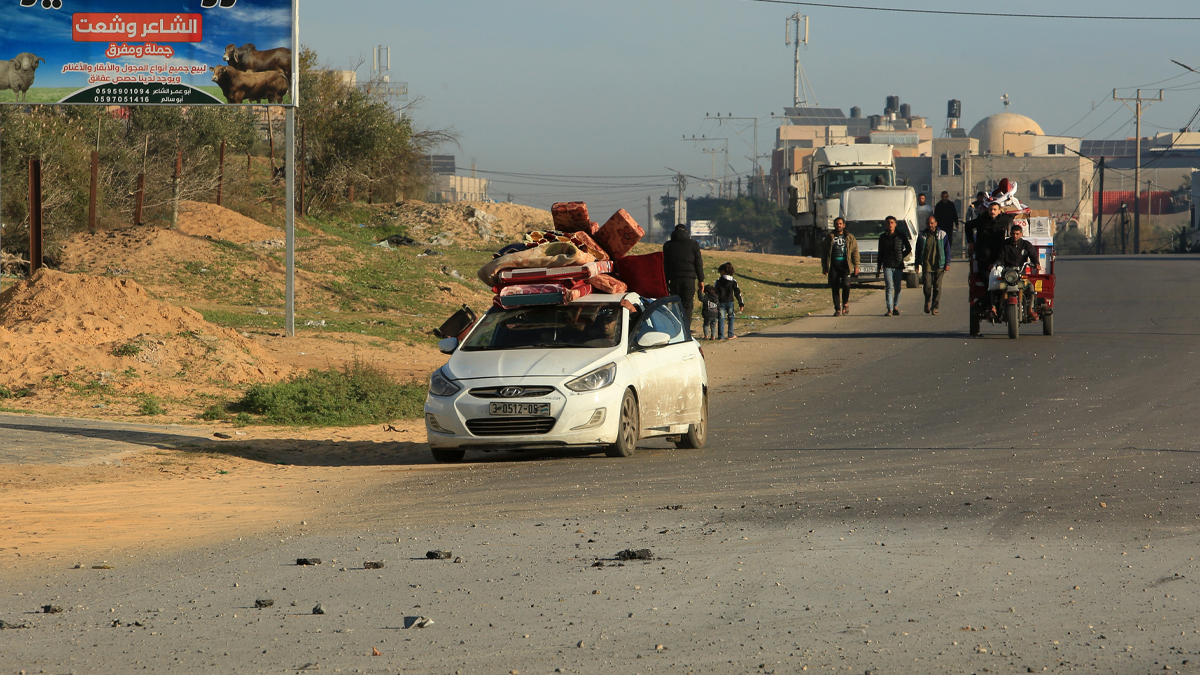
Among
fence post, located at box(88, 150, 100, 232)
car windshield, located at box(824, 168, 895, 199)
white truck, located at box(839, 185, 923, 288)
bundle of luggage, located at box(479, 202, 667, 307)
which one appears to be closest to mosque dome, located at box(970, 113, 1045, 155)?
car windshield, located at box(824, 168, 895, 199)

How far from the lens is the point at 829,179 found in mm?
40688

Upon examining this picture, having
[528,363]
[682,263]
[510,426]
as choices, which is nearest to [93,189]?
[682,263]

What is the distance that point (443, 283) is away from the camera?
3167cm

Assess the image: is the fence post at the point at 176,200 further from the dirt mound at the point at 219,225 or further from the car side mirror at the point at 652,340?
the car side mirror at the point at 652,340

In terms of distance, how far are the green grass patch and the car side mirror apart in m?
4.53

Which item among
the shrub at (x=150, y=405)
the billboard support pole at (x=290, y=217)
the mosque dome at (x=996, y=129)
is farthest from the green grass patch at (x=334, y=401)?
the mosque dome at (x=996, y=129)

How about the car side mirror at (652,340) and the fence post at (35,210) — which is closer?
the car side mirror at (652,340)

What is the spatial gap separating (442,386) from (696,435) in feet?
8.54

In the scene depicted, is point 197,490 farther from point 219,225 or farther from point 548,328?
point 219,225

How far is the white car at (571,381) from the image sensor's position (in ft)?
33.8

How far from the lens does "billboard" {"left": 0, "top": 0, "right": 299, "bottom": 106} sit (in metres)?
20.8

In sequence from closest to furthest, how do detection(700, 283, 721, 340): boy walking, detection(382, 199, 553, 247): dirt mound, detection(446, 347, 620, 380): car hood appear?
detection(446, 347, 620, 380): car hood, detection(700, 283, 721, 340): boy walking, detection(382, 199, 553, 247): dirt mound

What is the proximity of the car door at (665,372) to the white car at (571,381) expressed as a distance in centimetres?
1

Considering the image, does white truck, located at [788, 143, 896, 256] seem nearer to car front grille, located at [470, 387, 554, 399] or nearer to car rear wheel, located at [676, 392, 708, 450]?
car rear wheel, located at [676, 392, 708, 450]
